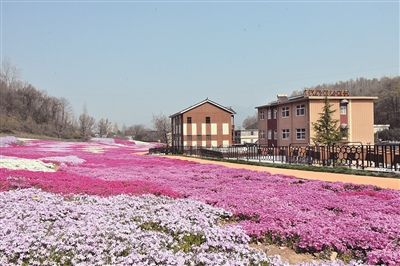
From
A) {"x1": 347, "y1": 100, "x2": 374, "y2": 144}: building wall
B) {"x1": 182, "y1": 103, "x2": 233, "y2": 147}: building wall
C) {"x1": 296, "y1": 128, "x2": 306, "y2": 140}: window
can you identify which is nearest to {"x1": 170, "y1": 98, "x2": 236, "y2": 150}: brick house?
{"x1": 182, "y1": 103, "x2": 233, "y2": 147}: building wall

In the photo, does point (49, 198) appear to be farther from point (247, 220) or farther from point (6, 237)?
point (247, 220)

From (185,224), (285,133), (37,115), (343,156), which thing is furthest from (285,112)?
(37,115)

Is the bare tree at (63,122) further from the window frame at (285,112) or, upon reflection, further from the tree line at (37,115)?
the window frame at (285,112)

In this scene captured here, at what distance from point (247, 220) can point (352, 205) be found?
2.58 metres

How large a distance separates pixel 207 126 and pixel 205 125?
1.24 feet

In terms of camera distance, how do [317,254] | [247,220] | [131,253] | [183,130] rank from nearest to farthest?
[131,253]
[317,254]
[247,220]
[183,130]

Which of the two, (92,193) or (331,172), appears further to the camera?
(331,172)

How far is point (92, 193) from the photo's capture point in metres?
8.57

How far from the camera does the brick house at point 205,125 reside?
5238 centimetres

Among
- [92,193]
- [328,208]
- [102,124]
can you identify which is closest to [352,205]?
[328,208]

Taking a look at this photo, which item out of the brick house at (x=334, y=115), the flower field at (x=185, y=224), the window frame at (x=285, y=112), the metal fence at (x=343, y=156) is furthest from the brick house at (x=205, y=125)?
the flower field at (x=185, y=224)

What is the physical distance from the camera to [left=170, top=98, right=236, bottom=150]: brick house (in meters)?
52.4

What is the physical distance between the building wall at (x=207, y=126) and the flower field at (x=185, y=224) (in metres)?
43.1

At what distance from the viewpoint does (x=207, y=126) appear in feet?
174
